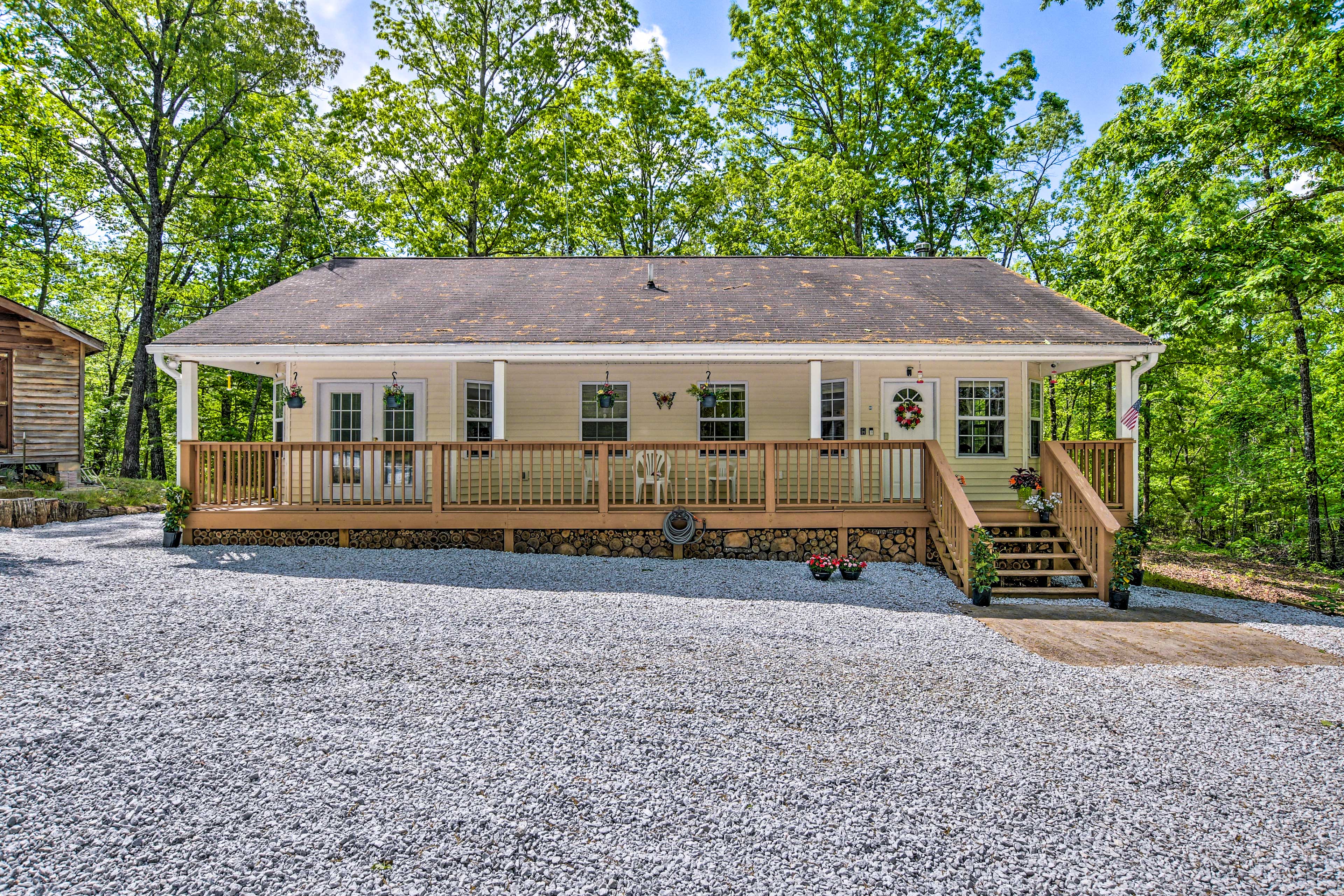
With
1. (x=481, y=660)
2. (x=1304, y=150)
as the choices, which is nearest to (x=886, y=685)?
(x=481, y=660)

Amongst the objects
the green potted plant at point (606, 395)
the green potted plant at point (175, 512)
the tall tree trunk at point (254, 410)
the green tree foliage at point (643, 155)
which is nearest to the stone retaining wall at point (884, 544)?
the green potted plant at point (606, 395)

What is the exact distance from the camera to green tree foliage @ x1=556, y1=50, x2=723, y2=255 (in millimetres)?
21938

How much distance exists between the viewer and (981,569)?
7.24 meters

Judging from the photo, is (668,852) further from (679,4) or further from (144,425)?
(144,425)

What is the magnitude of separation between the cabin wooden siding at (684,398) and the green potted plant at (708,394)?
0.53ft

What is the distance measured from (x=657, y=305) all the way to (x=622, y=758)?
8353 millimetres

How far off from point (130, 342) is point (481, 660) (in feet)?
99.6

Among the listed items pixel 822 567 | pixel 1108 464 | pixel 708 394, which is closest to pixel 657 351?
pixel 708 394

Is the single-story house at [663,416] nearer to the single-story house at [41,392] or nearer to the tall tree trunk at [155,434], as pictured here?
the single-story house at [41,392]

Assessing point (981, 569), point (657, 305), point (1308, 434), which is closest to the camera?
point (981, 569)

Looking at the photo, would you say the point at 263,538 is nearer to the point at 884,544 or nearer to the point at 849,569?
the point at 849,569

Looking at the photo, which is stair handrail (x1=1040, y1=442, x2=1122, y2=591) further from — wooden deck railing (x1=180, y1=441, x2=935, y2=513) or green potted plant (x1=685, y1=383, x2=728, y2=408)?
green potted plant (x1=685, y1=383, x2=728, y2=408)

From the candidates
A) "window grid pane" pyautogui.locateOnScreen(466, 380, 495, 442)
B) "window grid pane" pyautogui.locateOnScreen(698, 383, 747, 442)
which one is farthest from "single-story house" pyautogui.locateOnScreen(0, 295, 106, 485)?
"window grid pane" pyautogui.locateOnScreen(698, 383, 747, 442)

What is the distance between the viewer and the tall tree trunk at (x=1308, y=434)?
12.3 meters
